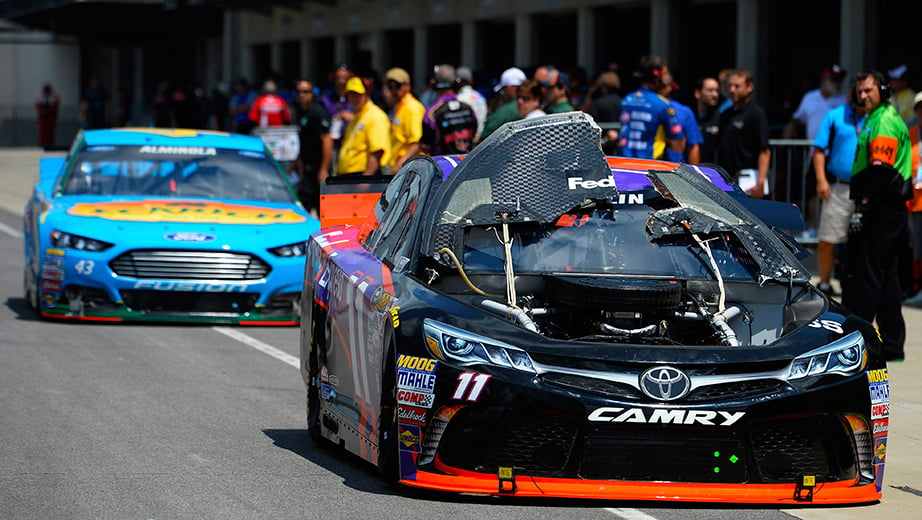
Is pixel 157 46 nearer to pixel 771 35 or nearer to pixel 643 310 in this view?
pixel 771 35

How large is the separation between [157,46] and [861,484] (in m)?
50.0

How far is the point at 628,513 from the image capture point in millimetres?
6129

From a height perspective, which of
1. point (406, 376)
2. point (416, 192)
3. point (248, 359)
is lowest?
point (248, 359)

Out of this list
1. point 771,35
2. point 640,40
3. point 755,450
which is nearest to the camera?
point 755,450

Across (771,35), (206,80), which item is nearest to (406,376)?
(771,35)

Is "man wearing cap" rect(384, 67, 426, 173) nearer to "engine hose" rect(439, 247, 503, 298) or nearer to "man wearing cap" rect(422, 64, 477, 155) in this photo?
"man wearing cap" rect(422, 64, 477, 155)

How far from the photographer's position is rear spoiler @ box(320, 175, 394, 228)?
880cm

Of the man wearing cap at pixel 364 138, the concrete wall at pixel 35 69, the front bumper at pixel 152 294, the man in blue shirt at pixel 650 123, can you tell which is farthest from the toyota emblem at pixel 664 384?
the concrete wall at pixel 35 69

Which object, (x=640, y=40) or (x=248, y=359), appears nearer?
(x=248, y=359)

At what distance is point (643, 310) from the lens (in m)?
6.61

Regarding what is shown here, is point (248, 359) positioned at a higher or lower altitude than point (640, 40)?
lower

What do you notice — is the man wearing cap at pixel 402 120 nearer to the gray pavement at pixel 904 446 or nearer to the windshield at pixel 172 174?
the windshield at pixel 172 174

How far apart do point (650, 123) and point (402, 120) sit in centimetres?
253

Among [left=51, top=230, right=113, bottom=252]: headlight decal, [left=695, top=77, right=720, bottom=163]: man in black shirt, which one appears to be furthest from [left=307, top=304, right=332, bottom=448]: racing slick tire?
[left=695, top=77, right=720, bottom=163]: man in black shirt
